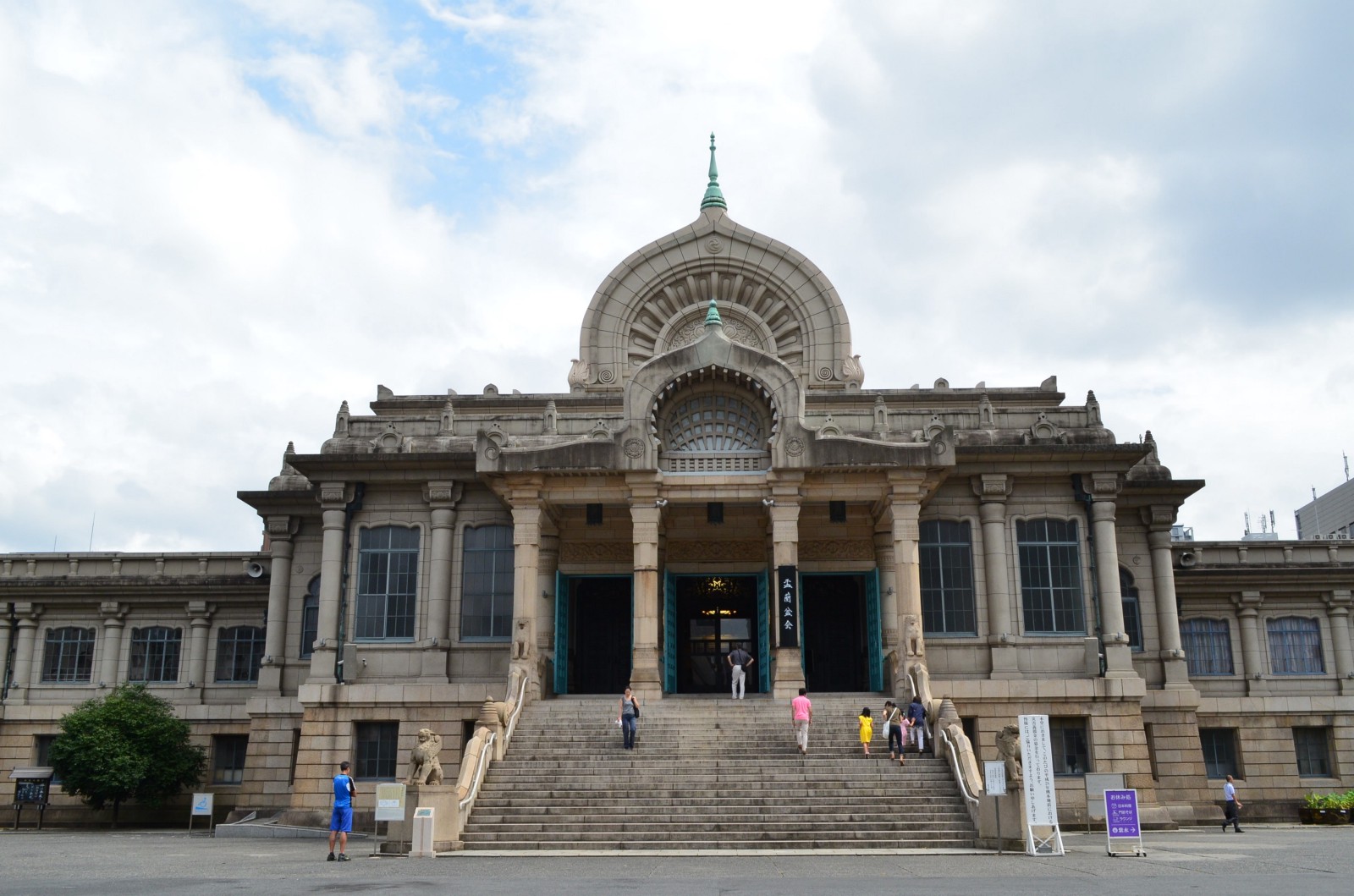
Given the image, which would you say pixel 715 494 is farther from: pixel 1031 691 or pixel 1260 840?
pixel 1260 840

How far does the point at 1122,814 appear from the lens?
19344 mm

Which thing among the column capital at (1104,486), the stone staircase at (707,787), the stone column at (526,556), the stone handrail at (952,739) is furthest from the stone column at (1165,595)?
→ the stone column at (526,556)

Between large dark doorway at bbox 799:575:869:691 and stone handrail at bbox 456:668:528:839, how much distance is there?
9936 mm

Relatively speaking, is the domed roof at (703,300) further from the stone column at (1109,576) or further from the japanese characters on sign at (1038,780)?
the japanese characters on sign at (1038,780)

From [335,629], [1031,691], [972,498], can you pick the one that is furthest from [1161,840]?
[335,629]

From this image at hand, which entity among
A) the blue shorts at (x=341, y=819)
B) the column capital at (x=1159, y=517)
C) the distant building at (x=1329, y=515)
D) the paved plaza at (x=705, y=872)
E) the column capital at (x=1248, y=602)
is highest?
the distant building at (x=1329, y=515)

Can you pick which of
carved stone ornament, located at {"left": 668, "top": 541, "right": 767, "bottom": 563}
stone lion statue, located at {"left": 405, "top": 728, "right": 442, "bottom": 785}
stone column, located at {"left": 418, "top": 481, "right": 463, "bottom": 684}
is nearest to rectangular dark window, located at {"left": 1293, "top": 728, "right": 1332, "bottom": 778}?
carved stone ornament, located at {"left": 668, "top": 541, "right": 767, "bottom": 563}

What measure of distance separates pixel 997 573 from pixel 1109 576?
2.95 m

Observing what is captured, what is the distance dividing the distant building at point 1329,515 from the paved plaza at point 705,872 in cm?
5285

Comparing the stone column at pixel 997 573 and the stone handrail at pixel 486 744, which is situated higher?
the stone column at pixel 997 573

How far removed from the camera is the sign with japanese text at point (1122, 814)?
63.2 ft

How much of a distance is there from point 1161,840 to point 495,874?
605 inches

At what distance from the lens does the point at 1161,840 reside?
2445 centimetres

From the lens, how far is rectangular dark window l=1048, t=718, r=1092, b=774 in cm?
2933
